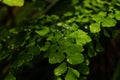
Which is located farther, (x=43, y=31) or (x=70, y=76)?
(x=43, y=31)

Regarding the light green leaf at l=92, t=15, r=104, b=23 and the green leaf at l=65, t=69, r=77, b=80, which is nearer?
the green leaf at l=65, t=69, r=77, b=80

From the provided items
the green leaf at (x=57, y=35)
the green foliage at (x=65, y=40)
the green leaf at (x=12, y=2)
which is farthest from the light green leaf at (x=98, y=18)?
the green leaf at (x=12, y=2)

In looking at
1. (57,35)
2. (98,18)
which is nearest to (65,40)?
(57,35)

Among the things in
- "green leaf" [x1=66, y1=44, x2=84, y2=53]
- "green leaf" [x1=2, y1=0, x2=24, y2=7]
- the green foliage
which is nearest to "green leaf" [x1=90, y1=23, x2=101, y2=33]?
the green foliage

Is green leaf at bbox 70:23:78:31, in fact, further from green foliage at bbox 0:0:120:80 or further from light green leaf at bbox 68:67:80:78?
light green leaf at bbox 68:67:80:78

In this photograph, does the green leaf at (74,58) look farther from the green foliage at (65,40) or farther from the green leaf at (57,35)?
the green leaf at (57,35)

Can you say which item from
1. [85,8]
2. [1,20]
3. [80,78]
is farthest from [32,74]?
[1,20]

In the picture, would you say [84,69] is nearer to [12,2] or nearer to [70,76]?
[70,76]

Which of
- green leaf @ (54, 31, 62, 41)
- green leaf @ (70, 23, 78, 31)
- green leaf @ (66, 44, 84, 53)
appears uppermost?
green leaf @ (66, 44, 84, 53)
